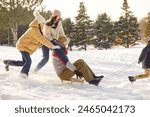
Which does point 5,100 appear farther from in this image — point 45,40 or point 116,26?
point 116,26

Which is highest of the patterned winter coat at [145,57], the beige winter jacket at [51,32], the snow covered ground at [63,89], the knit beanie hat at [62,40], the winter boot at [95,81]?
the beige winter jacket at [51,32]

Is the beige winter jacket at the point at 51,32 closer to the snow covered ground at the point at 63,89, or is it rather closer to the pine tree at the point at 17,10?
the snow covered ground at the point at 63,89

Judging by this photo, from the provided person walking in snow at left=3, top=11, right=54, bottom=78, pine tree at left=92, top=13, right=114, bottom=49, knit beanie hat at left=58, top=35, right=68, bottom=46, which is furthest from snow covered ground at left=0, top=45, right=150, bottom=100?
pine tree at left=92, top=13, right=114, bottom=49

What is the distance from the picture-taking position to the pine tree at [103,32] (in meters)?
60.8

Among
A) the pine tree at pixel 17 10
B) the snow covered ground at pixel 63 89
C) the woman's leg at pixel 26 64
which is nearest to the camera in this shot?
the snow covered ground at pixel 63 89

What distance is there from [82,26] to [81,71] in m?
47.5

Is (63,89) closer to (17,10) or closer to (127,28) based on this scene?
(17,10)

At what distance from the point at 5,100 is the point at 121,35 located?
52.1 metres

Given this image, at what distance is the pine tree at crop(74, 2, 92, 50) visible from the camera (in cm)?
5716

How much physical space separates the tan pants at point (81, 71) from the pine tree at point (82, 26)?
47328 millimetres

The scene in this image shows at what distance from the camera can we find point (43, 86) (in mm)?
9383

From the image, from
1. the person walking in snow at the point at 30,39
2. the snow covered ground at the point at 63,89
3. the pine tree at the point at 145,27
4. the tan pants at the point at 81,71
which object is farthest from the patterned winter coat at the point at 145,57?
the pine tree at the point at 145,27

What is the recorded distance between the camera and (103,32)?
2413 inches

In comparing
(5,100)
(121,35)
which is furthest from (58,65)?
(121,35)
